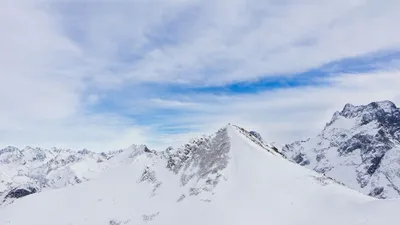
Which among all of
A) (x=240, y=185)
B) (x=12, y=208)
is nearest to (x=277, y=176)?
Result: (x=240, y=185)

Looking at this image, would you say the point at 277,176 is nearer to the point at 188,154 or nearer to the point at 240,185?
the point at 240,185

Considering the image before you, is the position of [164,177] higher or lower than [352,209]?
higher

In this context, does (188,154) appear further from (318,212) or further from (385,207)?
(385,207)

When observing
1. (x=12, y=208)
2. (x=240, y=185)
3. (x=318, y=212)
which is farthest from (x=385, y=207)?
(x=12, y=208)

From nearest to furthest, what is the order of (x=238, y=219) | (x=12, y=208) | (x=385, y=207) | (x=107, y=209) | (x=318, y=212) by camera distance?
(x=385, y=207) → (x=318, y=212) → (x=238, y=219) → (x=107, y=209) → (x=12, y=208)

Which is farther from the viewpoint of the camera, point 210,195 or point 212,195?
point 210,195

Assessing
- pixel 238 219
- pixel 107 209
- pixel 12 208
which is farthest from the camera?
pixel 12 208

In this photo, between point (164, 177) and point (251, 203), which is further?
point (164, 177)
